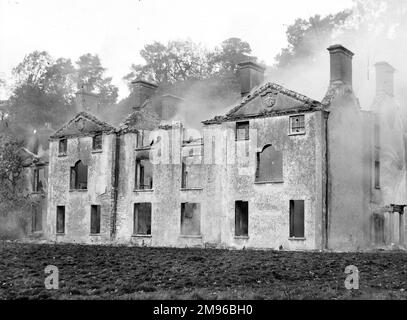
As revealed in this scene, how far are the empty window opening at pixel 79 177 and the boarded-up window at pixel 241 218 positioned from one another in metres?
12.7

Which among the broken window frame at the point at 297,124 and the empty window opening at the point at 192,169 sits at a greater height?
the broken window frame at the point at 297,124

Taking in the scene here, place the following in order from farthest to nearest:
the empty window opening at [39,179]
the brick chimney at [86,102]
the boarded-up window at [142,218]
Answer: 1. the empty window opening at [39,179]
2. the brick chimney at [86,102]
3. the boarded-up window at [142,218]

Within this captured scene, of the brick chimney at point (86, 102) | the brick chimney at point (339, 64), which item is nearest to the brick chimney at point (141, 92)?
the brick chimney at point (86, 102)

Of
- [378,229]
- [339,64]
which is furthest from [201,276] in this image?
[378,229]

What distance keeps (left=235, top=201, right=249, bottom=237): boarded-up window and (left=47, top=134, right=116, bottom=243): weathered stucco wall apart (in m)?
8.94

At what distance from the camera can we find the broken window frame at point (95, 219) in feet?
124

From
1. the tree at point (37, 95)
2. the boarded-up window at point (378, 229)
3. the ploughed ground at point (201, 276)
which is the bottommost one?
the ploughed ground at point (201, 276)

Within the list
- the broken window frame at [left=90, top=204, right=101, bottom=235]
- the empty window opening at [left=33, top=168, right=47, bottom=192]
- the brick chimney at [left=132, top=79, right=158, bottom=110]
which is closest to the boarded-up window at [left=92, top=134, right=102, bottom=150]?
the brick chimney at [left=132, top=79, right=158, bottom=110]

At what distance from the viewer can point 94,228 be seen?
3809 centimetres

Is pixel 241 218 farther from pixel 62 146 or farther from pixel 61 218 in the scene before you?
pixel 62 146

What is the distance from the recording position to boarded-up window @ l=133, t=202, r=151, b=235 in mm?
36281

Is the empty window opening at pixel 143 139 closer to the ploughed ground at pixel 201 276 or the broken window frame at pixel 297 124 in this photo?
the broken window frame at pixel 297 124

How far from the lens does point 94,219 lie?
1499 inches
